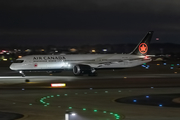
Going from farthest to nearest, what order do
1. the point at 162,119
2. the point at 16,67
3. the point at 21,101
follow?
the point at 16,67
the point at 21,101
the point at 162,119

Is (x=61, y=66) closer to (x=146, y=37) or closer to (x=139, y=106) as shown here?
(x=146, y=37)

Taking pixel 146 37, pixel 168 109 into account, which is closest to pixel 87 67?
pixel 146 37

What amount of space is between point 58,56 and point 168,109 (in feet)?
120

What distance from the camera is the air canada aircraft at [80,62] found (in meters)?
52.2

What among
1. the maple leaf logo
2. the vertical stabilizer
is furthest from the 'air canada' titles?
the maple leaf logo

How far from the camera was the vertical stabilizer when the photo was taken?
59969 millimetres

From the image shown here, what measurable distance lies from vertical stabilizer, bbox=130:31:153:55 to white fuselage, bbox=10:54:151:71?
1388mm

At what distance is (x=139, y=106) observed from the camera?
2075 centimetres

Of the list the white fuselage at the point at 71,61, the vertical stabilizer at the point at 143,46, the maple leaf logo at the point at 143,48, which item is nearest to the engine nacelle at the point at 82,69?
the white fuselage at the point at 71,61

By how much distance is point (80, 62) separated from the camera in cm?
5553

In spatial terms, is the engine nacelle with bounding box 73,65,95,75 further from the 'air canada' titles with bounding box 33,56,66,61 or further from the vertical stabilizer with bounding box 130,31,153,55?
the vertical stabilizer with bounding box 130,31,153,55

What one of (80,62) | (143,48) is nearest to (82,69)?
(80,62)

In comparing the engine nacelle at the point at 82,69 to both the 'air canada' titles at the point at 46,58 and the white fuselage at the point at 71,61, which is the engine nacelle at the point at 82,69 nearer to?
the white fuselage at the point at 71,61

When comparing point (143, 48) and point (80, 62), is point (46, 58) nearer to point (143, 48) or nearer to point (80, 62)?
point (80, 62)
